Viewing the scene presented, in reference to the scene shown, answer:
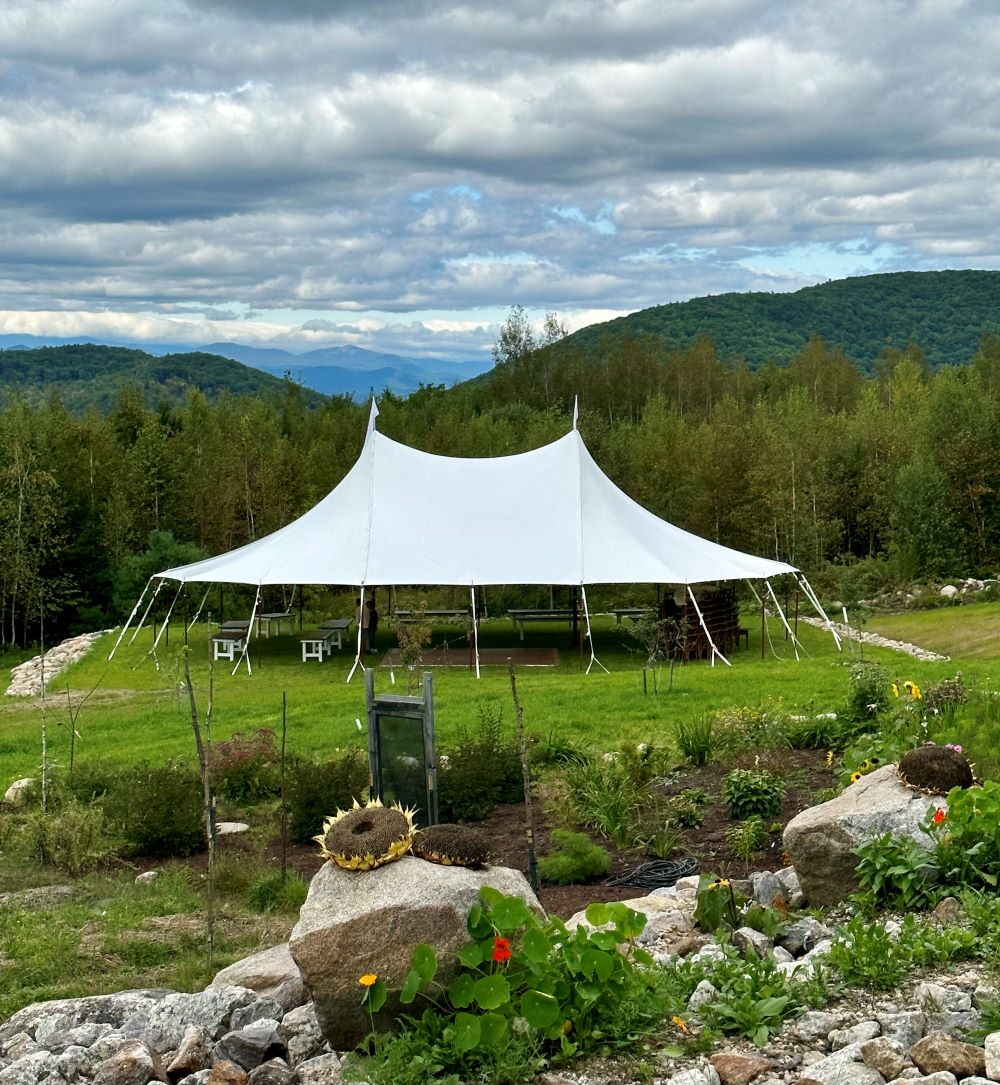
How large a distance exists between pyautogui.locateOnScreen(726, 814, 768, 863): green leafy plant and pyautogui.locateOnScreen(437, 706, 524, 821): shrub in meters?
2.16

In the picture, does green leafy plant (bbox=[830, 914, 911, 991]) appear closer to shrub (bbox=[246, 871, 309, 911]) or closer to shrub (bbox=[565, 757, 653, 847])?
shrub (bbox=[565, 757, 653, 847])

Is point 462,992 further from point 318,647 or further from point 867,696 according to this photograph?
point 318,647

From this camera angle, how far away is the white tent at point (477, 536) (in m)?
19.5

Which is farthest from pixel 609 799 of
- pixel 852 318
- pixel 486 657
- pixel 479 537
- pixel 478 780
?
pixel 852 318

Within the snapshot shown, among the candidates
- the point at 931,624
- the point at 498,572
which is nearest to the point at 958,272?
the point at 931,624

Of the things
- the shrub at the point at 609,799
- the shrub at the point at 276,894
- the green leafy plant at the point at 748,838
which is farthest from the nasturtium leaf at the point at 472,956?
the shrub at the point at 609,799

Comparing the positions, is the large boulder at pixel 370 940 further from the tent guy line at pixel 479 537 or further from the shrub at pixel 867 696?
the tent guy line at pixel 479 537

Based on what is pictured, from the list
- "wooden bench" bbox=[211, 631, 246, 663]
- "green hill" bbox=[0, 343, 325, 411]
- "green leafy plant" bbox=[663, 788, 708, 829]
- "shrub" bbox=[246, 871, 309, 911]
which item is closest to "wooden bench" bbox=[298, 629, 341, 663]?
"wooden bench" bbox=[211, 631, 246, 663]

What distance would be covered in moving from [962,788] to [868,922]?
0.95m

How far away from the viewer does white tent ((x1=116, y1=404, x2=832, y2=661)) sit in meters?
19.5

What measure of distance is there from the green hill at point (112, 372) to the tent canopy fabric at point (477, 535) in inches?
3382

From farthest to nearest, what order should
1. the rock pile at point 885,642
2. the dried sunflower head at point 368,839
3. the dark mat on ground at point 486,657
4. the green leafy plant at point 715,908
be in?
the rock pile at point 885,642, the dark mat on ground at point 486,657, the green leafy plant at point 715,908, the dried sunflower head at point 368,839

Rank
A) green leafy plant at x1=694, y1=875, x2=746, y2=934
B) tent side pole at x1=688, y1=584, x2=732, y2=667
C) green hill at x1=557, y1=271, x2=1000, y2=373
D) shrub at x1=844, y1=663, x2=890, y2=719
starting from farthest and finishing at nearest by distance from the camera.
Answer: green hill at x1=557, y1=271, x2=1000, y2=373
tent side pole at x1=688, y1=584, x2=732, y2=667
shrub at x1=844, y1=663, x2=890, y2=719
green leafy plant at x1=694, y1=875, x2=746, y2=934

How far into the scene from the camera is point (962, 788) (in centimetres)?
627
